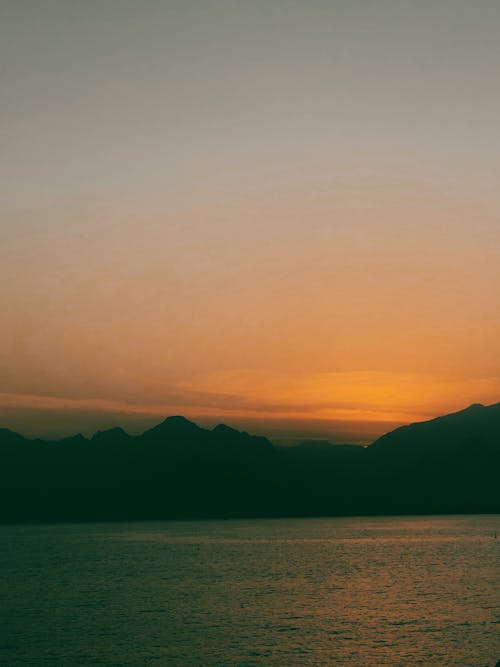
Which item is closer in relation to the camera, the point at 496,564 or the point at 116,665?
the point at 116,665

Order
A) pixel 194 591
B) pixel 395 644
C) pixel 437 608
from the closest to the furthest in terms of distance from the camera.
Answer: pixel 395 644 < pixel 437 608 < pixel 194 591

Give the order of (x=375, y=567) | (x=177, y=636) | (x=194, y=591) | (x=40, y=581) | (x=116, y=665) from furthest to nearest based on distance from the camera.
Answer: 1. (x=375, y=567)
2. (x=40, y=581)
3. (x=194, y=591)
4. (x=177, y=636)
5. (x=116, y=665)

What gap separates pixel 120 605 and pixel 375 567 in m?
84.0

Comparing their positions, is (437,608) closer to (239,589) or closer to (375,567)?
(239,589)

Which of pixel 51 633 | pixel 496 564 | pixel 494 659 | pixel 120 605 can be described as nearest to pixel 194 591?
pixel 120 605

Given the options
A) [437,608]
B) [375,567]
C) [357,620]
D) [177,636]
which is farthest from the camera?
[375,567]

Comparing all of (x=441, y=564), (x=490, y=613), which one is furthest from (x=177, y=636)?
(x=441, y=564)

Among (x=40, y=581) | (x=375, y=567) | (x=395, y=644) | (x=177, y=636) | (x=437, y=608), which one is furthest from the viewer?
(x=375, y=567)

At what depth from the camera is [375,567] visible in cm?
18362

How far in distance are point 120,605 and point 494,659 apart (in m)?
59.2

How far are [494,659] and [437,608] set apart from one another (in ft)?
119

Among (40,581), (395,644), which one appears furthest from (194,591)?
(395,644)

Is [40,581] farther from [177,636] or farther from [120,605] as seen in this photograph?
[177,636]

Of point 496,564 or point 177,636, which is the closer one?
point 177,636
